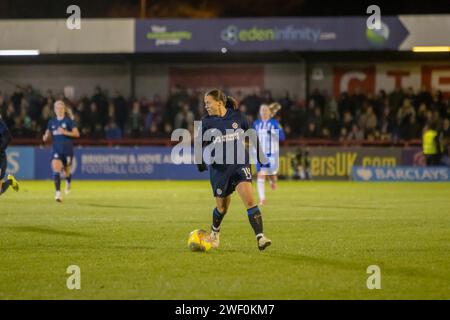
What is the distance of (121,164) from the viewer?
1276 inches

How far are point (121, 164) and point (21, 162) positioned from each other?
12.6ft

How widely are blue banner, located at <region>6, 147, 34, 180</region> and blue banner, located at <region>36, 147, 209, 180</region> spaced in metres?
0.27

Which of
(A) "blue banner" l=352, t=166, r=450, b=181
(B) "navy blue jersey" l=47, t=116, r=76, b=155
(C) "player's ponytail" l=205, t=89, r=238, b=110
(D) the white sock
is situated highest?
(C) "player's ponytail" l=205, t=89, r=238, b=110

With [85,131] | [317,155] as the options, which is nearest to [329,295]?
[317,155]

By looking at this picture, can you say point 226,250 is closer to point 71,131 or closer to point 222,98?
point 222,98

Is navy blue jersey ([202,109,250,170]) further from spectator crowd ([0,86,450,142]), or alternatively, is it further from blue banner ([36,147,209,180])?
spectator crowd ([0,86,450,142])

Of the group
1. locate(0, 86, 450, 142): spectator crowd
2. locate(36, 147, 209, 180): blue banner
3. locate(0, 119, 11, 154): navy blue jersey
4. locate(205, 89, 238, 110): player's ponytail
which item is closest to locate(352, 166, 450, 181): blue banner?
locate(0, 86, 450, 142): spectator crowd

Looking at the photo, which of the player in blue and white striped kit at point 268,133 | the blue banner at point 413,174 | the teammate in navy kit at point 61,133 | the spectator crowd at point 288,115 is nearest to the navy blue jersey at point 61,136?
the teammate in navy kit at point 61,133

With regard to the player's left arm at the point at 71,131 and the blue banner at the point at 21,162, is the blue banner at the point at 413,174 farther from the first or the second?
the player's left arm at the point at 71,131

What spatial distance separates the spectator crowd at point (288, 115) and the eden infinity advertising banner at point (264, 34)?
6.67 feet

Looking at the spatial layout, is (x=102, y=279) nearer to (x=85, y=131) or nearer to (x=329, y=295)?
(x=329, y=295)

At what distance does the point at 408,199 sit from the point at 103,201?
7799 millimetres

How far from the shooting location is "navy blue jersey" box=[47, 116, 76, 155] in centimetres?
2145
